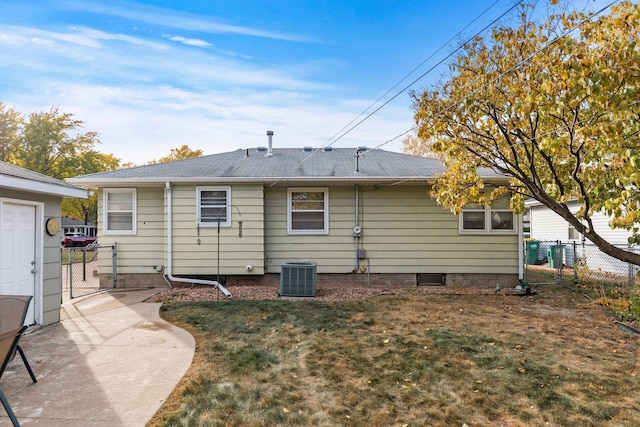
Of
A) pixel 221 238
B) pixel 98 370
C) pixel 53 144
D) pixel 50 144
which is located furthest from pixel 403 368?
pixel 53 144

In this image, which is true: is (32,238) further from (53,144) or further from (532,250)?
(53,144)

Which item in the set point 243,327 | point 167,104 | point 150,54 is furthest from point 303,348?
point 167,104

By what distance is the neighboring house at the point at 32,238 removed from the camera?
16.0ft

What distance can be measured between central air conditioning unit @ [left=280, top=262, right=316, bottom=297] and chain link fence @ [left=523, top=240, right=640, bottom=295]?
19.1 ft

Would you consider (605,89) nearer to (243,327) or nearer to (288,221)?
(243,327)

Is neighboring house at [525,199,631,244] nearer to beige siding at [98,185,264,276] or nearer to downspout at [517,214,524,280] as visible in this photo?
downspout at [517,214,524,280]

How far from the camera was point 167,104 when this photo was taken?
434 inches

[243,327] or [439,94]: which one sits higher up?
[439,94]

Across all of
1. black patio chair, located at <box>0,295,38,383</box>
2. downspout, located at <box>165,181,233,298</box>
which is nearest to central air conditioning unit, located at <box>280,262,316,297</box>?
downspout, located at <box>165,181,233,298</box>

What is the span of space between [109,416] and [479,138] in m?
6.42

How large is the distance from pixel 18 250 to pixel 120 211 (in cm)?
419

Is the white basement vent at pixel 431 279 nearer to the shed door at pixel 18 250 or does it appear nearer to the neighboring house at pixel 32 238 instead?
the neighboring house at pixel 32 238

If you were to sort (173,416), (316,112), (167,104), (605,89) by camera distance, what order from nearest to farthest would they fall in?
1. (173,416)
2. (605,89)
3. (316,112)
4. (167,104)

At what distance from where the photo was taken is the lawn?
9.57ft
